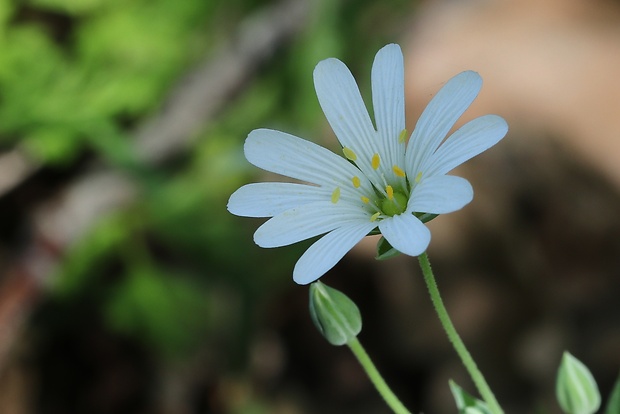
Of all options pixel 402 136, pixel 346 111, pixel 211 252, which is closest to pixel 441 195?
pixel 402 136

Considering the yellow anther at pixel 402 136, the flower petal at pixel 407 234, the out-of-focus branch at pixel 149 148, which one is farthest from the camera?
the out-of-focus branch at pixel 149 148

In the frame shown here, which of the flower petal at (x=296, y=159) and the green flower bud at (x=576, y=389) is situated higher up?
the flower petal at (x=296, y=159)

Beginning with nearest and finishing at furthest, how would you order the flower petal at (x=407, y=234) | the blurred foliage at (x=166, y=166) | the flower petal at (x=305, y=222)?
the flower petal at (x=407, y=234), the flower petal at (x=305, y=222), the blurred foliage at (x=166, y=166)

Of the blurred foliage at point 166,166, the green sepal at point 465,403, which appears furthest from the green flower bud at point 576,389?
the blurred foliage at point 166,166

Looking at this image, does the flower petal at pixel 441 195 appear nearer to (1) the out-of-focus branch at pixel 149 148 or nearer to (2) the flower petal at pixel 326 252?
(2) the flower petal at pixel 326 252

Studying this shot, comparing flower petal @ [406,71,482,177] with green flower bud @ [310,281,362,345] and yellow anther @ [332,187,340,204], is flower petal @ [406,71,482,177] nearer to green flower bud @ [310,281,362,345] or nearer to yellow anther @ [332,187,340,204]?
yellow anther @ [332,187,340,204]
